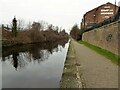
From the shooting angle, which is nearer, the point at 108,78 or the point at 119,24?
the point at 108,78

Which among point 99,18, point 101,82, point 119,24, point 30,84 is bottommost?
point 30,84

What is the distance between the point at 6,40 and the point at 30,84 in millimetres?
35328

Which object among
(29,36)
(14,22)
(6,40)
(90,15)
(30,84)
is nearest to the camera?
(30,84)

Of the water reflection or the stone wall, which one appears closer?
the stone wall

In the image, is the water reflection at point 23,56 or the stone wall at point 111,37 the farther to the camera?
the water reflection at point 23,56

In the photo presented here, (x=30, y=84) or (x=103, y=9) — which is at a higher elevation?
(x=103, y=9)

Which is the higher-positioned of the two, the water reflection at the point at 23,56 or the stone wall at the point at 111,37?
the stone wall at the point at 111,37

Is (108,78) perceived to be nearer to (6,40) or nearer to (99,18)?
(6,40)

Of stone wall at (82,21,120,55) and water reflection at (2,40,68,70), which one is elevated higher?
stone wall at (82,21,120,55)

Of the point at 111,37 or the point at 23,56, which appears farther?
the point at 23,56

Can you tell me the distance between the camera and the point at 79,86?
735cm

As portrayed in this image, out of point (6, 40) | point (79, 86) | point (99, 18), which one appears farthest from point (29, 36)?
point (79, 86)

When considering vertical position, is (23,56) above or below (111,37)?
below

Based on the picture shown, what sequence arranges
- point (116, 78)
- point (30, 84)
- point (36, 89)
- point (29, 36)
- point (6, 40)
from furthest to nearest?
1. point (29, 36)
2. point (6, 40)
3. point (30, 84)
4. point (36, 89)
5. point (116, 78)
